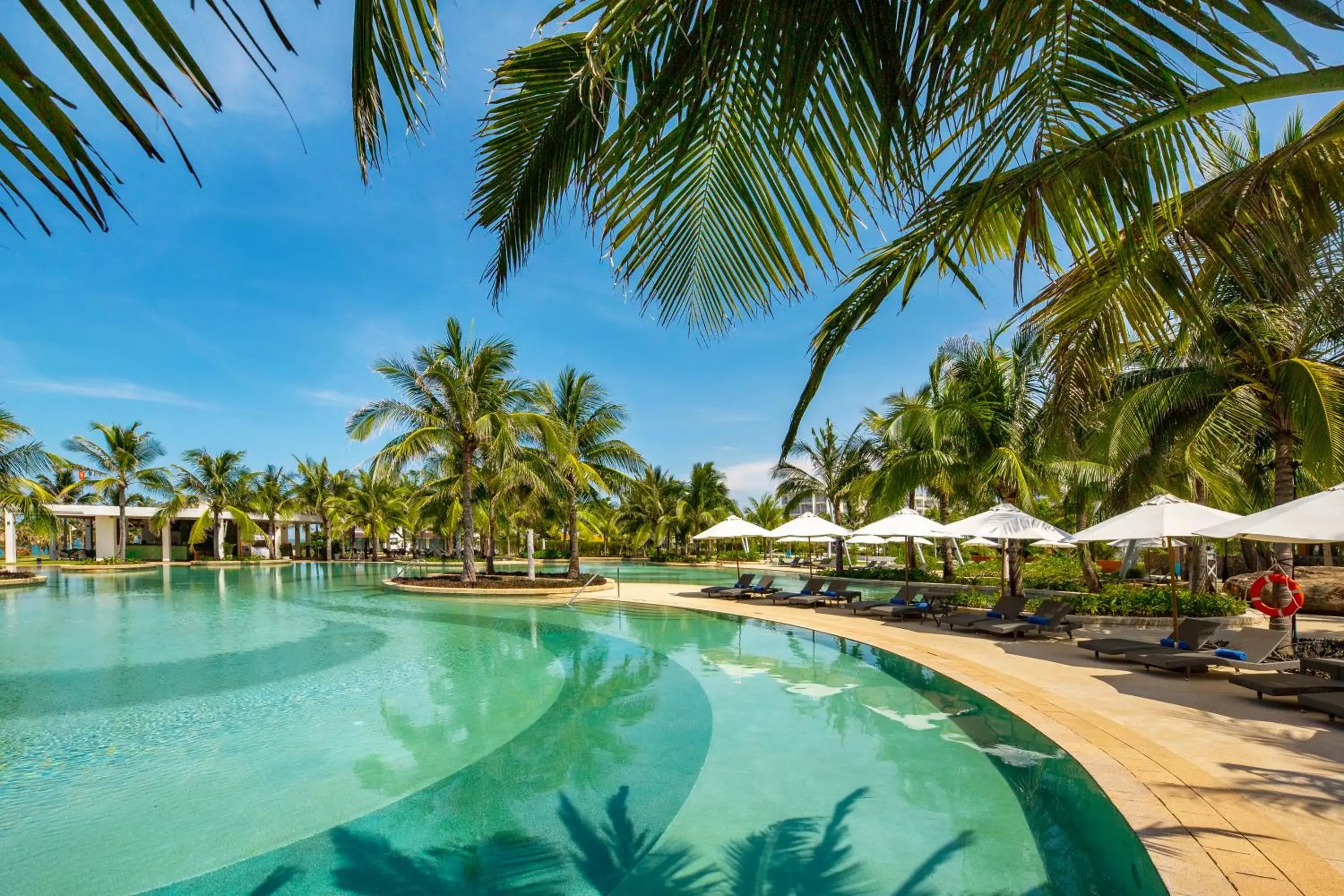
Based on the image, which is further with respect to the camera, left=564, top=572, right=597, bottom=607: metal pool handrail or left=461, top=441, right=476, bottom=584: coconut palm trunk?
left=461, top=441, right=476, bottom=584: coconut palm trunk

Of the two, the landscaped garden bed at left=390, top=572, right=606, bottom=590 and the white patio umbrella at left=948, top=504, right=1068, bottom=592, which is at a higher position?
the white patio umbrella at left=948, top=504, right=1068, bottom=592

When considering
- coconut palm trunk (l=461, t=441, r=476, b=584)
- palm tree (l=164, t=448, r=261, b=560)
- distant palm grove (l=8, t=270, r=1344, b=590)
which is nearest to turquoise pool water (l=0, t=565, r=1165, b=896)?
distant palm grove (l=8, t=270, r=1344, b=590)

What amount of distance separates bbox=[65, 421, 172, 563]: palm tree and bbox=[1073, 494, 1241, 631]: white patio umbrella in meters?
44.4

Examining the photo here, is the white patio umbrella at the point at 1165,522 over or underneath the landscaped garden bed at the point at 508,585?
over

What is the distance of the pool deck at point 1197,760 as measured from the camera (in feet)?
11.9

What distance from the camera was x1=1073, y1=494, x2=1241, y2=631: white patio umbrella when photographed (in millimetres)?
9059

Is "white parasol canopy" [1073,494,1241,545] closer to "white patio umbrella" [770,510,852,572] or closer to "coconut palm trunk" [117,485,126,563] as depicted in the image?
"white patio umbrella" [770,510,852,572]

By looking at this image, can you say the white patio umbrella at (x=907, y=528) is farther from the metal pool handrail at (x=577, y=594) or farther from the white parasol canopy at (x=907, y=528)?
the metal pool handrail at (x=577, y=594)

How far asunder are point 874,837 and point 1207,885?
1832 mm

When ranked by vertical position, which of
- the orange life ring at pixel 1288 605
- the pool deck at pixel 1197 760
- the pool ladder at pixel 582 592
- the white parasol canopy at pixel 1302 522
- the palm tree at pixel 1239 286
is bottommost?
the pool ladder at pixel 582 592

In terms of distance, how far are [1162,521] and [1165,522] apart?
0.06 meters

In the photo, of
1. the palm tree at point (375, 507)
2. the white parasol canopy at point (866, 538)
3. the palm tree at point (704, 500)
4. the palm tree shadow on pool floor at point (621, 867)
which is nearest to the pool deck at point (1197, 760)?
the palm tree shadow on pool floor at point (621, 867)

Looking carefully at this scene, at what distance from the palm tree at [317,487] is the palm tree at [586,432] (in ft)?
103

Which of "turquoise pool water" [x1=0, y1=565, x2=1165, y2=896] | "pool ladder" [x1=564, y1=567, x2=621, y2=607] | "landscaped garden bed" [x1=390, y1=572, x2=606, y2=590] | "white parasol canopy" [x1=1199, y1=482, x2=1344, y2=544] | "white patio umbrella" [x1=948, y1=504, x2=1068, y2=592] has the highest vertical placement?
"white parasol canopy" [x1=1199, y1=482, x2=1344, y2=544]
